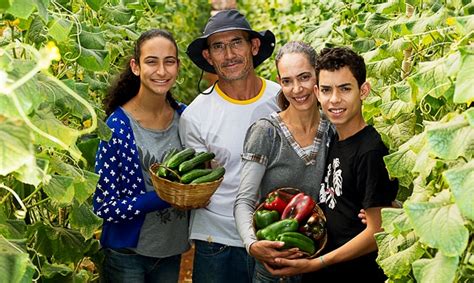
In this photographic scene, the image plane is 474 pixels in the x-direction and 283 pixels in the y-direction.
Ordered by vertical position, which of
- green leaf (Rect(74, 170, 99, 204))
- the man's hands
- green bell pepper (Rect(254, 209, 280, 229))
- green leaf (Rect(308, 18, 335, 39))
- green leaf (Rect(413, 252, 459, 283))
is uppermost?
green leaf (Rect(308, 18, 335, 39))

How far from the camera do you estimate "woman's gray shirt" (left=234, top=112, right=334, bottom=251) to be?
2.86m

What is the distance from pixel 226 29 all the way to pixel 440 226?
1.94 meters

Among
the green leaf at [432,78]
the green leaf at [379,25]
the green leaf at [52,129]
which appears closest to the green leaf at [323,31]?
the green leaf at [379,25]

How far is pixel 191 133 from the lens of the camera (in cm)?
324

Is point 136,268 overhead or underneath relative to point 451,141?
underneath

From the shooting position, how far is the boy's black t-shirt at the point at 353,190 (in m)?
2.52

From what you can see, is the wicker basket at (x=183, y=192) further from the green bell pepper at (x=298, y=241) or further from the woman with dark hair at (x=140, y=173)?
the green bell pepper at (x=298, y=241)

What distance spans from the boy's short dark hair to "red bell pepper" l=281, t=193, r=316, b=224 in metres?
0.44

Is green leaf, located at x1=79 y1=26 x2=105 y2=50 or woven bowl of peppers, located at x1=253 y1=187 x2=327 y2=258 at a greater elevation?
green leaf, located at x1=79 y1=26 x2=105 y2=50

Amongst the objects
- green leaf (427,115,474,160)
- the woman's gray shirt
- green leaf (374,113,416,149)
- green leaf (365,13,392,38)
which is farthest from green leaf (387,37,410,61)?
green leaf (427,115,474,160)

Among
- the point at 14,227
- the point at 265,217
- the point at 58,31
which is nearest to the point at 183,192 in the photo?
the point at 265,217

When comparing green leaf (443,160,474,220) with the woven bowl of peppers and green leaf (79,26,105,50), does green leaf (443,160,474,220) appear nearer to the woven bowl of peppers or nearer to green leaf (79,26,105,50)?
the woven bowl of peppers

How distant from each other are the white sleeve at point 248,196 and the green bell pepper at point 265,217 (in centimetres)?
5

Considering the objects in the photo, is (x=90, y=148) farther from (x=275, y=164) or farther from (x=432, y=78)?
(x=432, y=78)
